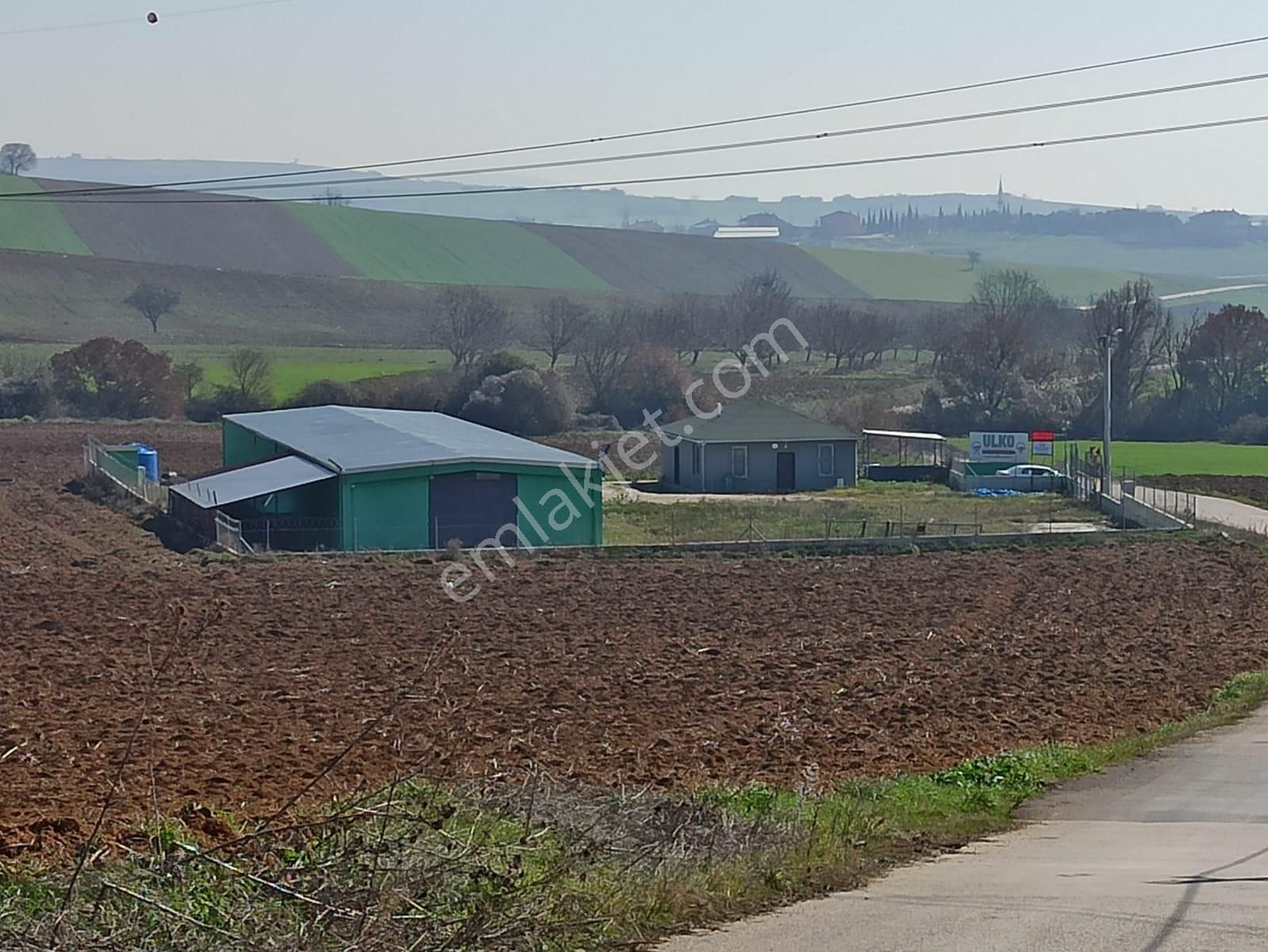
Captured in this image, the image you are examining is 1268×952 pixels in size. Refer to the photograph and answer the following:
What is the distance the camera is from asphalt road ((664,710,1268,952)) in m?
6.94

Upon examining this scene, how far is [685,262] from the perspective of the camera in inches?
5906

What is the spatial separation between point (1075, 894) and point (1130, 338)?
80.4 m

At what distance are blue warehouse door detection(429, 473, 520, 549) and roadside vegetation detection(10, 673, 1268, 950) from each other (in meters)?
24.4

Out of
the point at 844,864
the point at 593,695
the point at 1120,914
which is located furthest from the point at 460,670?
the point at 1120,914

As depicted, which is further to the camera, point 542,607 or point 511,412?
point 511,412

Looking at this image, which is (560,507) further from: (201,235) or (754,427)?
(201,235)

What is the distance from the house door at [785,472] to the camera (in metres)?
51.7

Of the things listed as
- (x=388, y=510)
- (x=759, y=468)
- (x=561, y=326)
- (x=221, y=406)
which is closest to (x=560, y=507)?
(x=388, y=510)

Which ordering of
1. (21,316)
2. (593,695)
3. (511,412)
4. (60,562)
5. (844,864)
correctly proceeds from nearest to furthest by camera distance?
(844,864), (593,695), (60,562), (511,412), (21,316)

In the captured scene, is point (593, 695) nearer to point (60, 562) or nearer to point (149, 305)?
point (60, 562)

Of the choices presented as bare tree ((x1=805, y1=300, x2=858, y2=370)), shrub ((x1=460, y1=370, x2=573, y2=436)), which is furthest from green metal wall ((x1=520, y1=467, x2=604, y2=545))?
bare tree ((x1=805, y1=300, x2=858, y2=370))

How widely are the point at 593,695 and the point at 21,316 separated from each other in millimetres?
99900

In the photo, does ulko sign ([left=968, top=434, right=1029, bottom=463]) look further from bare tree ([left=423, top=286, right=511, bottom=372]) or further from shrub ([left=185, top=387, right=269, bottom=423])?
bare tree ([left=423, top=286, right=511, bottom=372])

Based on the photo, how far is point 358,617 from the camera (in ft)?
78.3
